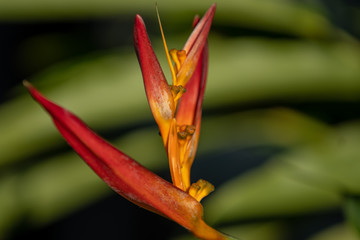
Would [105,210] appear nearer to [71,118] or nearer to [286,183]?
[286,183]

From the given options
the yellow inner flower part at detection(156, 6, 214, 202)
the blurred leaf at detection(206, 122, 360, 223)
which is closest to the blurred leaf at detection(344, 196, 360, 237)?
the blurred leaf at detection(206, 122, 360, 223)

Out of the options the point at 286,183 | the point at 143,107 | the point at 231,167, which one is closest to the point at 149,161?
the point at 143,107

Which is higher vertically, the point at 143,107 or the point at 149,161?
the point at 143,107

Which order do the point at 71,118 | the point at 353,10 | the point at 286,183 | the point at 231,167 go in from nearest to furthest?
the point at 71,118 < the point at 286,183 < the point at 353,10 < the point at 231,167

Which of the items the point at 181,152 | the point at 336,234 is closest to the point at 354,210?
the point at 181,152

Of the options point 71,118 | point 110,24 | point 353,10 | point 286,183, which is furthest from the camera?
point 110,24

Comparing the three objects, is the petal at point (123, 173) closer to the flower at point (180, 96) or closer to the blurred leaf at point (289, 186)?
the flower at point (180, 96)

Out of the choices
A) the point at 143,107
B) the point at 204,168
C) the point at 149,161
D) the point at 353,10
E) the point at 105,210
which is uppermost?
the point at 353,10
